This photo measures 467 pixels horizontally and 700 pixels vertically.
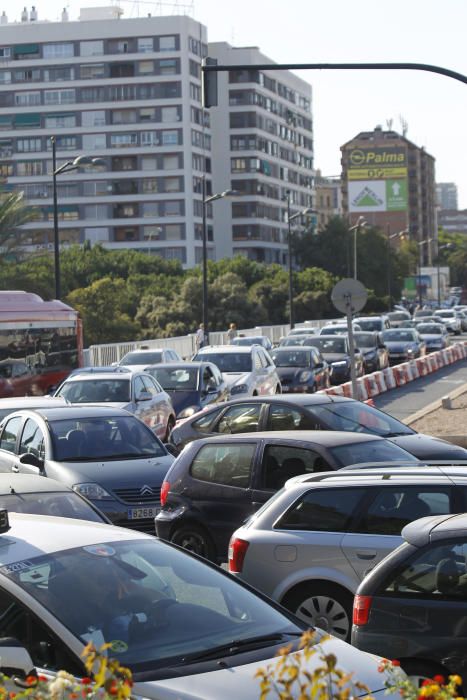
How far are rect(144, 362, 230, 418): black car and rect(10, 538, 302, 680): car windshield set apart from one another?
1854cm

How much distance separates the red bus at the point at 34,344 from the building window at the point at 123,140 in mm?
79398

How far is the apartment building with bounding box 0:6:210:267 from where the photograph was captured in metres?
113

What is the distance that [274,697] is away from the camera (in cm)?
504

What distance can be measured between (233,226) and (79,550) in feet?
397

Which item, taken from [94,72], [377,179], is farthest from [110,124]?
[377,179]

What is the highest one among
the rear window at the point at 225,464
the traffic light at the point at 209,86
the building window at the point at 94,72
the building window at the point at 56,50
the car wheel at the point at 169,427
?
the building window at the point at 56,50

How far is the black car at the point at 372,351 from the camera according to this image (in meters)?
43.4

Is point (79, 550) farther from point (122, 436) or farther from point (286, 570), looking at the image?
point (122, 436)

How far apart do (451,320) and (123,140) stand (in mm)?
42682

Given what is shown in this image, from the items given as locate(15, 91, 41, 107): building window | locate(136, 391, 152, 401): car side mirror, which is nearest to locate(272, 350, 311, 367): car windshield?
locate(136, 391, 152, 401): car side mirror

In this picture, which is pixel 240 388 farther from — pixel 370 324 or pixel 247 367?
pixel 370 324

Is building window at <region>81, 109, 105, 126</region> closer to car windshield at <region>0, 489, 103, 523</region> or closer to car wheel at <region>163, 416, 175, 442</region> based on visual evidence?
car wheel at <region>163, 416, 175, 442</region>

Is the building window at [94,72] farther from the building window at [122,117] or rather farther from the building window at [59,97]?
the building window at [122,117]

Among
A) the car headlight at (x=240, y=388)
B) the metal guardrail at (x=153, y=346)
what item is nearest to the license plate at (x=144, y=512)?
the car headlight at (x=240, y=388)
